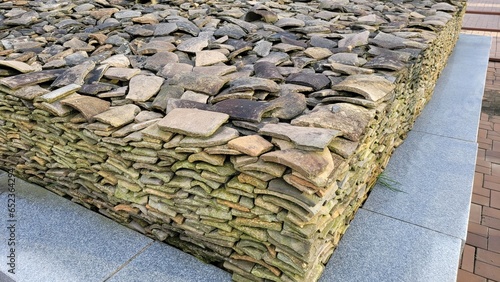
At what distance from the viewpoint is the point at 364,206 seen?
96.5 inches

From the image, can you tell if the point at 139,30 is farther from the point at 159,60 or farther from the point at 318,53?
the point at 318,53

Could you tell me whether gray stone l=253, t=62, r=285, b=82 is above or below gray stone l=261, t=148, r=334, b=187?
above

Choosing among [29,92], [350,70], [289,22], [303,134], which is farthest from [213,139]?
[289,22]

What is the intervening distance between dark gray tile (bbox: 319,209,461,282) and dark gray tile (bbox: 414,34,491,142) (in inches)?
60.4

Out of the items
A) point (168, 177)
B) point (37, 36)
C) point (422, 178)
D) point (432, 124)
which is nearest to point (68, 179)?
point (168, 177)

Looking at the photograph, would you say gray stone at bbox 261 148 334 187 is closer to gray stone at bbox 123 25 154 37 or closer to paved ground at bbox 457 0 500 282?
paved ground at bbox 457 0 500 282

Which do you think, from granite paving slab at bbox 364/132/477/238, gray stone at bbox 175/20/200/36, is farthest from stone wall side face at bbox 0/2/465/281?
gray stone at bbox 175/20/200/36

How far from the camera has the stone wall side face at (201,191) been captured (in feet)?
5.38

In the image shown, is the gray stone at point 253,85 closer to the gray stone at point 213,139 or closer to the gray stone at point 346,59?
the gray stone at point 213,139

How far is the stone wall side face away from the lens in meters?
1.64

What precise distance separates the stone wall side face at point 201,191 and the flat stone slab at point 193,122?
9cm

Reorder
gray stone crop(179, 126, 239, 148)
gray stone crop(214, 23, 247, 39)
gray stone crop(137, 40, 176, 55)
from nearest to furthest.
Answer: gray stone crop(179, 126, 239, 148) → gray stone crop(137, 40, 176, 55) → gray stone crop(214, 23, 247, 39)

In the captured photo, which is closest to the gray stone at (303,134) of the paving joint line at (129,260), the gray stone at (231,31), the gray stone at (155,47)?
the paving joint line at (129,260)

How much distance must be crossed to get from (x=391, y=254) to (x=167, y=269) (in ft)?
3.84
